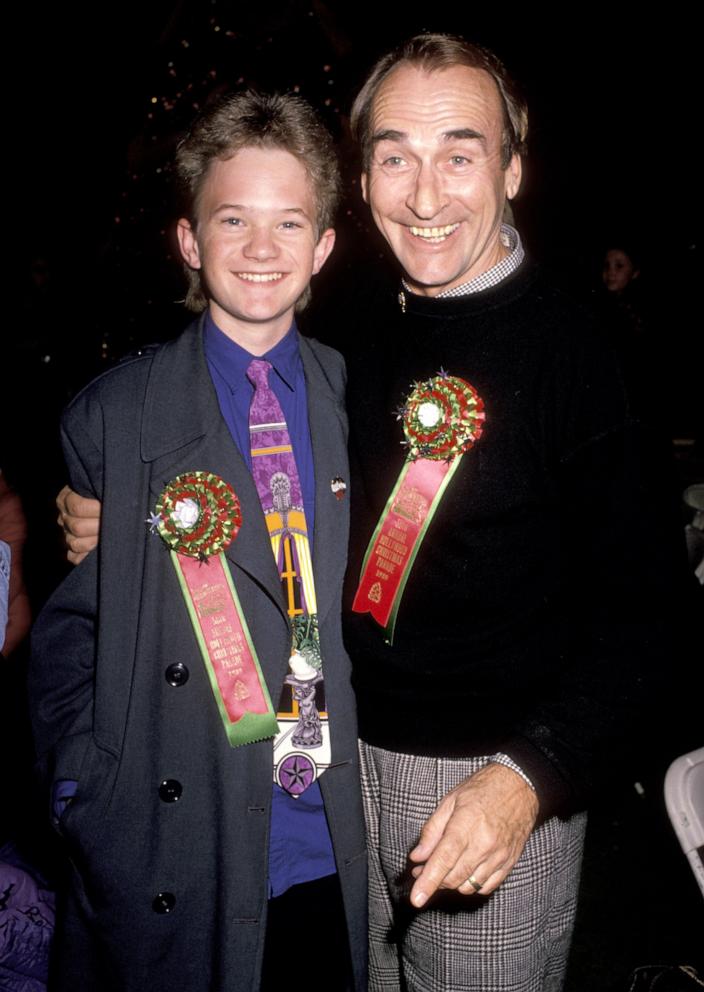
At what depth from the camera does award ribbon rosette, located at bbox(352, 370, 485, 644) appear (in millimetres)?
1288

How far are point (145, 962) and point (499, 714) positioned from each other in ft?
2.87

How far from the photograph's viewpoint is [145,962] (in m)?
1.38

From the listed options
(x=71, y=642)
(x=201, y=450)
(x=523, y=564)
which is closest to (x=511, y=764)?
(x=523, y=564)

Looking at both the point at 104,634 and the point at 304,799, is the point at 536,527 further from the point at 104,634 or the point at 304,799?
the point at 104,634

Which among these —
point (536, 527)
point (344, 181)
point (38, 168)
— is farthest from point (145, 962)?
point (38, 168)

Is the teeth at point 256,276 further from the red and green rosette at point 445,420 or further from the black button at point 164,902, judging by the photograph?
the black button at point 164,902

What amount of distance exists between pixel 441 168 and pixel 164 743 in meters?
1.30

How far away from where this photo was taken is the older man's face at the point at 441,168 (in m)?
1.37

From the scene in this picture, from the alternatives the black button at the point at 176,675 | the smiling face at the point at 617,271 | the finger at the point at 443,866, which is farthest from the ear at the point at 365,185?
the smiling face at the point at 617,271

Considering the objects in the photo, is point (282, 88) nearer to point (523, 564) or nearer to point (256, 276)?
point (256, 276)

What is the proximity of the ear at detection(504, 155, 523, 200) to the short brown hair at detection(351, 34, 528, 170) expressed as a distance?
0.05ft

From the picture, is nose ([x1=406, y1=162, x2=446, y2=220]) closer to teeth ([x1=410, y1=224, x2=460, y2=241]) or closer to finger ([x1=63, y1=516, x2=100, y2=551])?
teeth ([x1=410, y1=224, x2=460, y2=241])

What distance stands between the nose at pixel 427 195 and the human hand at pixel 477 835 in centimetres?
107

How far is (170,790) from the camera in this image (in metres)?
1.35
